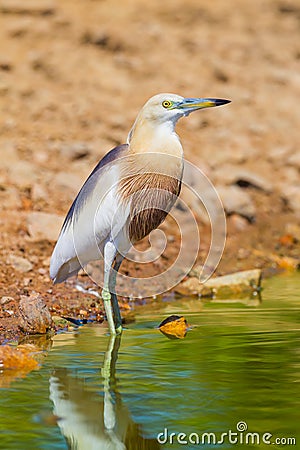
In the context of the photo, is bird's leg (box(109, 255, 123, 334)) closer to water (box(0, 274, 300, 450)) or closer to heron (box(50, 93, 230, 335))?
heron (box(50, 93, 230, 335))

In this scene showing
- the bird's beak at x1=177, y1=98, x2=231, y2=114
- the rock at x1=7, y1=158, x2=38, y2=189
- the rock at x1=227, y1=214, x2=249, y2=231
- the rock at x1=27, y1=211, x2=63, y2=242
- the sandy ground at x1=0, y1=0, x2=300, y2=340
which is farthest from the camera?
the rock at x1=227, y1=214, x2=249, y2=231

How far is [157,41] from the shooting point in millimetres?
12758

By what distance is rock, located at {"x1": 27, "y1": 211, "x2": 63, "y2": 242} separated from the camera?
8367mm

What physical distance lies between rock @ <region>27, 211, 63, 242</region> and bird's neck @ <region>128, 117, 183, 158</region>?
7.13ft

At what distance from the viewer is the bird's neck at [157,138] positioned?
21.1 feet

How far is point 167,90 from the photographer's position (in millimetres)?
12227

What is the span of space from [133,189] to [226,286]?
1942 mm

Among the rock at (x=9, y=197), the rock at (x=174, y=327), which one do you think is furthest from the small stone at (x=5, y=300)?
the rock at (x=9, y=197)

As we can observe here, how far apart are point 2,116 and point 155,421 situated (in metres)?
7.77

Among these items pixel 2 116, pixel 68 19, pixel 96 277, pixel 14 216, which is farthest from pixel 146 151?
pixel 68 19

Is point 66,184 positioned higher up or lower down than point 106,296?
lower down

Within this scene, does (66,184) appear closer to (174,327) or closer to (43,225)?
(43,225)
